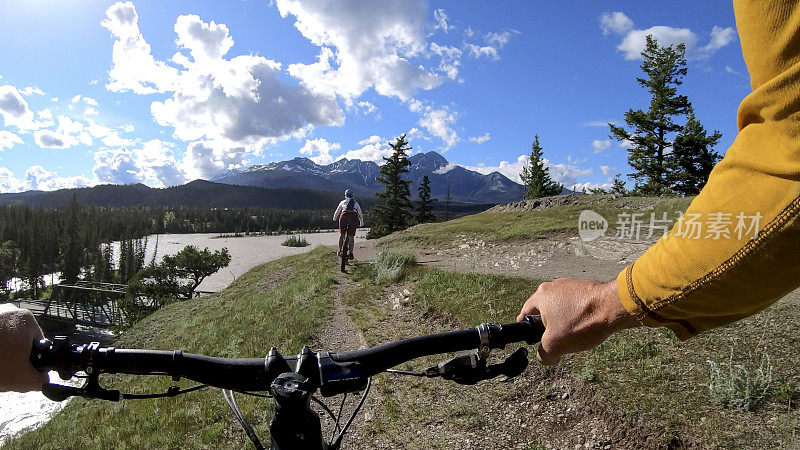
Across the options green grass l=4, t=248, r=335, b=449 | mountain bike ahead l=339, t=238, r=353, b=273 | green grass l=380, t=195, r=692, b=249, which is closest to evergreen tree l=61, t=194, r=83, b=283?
green grass l=4, t=248, r=335, b=449

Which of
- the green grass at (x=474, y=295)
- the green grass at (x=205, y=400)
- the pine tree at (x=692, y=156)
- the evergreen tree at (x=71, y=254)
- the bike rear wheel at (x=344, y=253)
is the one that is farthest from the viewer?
the evergreen tree at (x=71, y=254)

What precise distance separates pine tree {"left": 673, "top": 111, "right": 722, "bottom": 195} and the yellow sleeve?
35981 millimetres

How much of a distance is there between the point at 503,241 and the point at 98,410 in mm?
15058

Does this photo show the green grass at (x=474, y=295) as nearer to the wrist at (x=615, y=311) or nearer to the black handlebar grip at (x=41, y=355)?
the wrist at (x=615, y=311)

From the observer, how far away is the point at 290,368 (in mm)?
1652

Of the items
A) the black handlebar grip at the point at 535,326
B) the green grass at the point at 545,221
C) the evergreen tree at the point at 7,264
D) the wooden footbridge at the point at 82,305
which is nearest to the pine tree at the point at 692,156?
the green grass at the point at 545,221

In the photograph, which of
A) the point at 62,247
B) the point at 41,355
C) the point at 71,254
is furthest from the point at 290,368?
the point at 62,247

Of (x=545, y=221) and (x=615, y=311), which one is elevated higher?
(x=545, y=221)

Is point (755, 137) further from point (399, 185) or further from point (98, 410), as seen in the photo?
point (399, 185)

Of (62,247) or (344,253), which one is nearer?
(344,253)

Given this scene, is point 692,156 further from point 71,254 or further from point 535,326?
point 71,254

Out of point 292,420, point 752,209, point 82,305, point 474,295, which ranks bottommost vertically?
point 82,305

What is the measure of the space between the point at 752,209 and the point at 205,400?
7395 millimetres

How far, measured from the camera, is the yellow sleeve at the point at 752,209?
1.05 metres
